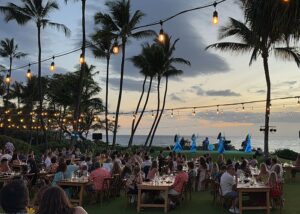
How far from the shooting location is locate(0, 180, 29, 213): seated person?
3184 millimetres

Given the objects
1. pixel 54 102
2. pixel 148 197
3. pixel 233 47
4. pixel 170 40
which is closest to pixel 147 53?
pixel 170 40

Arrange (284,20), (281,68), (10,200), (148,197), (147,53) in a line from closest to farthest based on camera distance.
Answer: (10,200)
(284,20)
(148,197)
(281,68)
(147,53)

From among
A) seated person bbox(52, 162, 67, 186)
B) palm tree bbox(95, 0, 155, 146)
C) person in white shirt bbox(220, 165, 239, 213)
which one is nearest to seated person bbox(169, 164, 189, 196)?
person in white shirt bbox(220, 165, 239, 213)

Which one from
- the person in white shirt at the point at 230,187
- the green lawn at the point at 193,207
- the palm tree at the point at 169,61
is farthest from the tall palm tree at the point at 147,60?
the person in white shirt at the point at 230,187

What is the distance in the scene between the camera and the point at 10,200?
10.4 feet

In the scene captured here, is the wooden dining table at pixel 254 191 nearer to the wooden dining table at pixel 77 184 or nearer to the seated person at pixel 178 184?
the seated person at pixel 178 184

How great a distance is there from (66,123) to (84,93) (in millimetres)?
5104

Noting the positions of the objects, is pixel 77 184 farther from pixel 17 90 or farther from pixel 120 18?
pixel 17 90

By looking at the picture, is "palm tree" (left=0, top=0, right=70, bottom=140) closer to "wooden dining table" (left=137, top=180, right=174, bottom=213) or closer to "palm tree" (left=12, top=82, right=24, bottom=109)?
"wooden dining table" (left=137, top=180, right=174, bottom=213)

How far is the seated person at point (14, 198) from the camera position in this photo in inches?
125

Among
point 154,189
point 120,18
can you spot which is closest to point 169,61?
point 120,18

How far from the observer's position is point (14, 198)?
3182mm

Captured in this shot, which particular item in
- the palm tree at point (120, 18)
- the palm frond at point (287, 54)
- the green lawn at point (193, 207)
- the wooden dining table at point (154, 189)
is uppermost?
the palm tree at point (120, 18)

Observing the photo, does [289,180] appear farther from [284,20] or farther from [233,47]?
[284,20]
